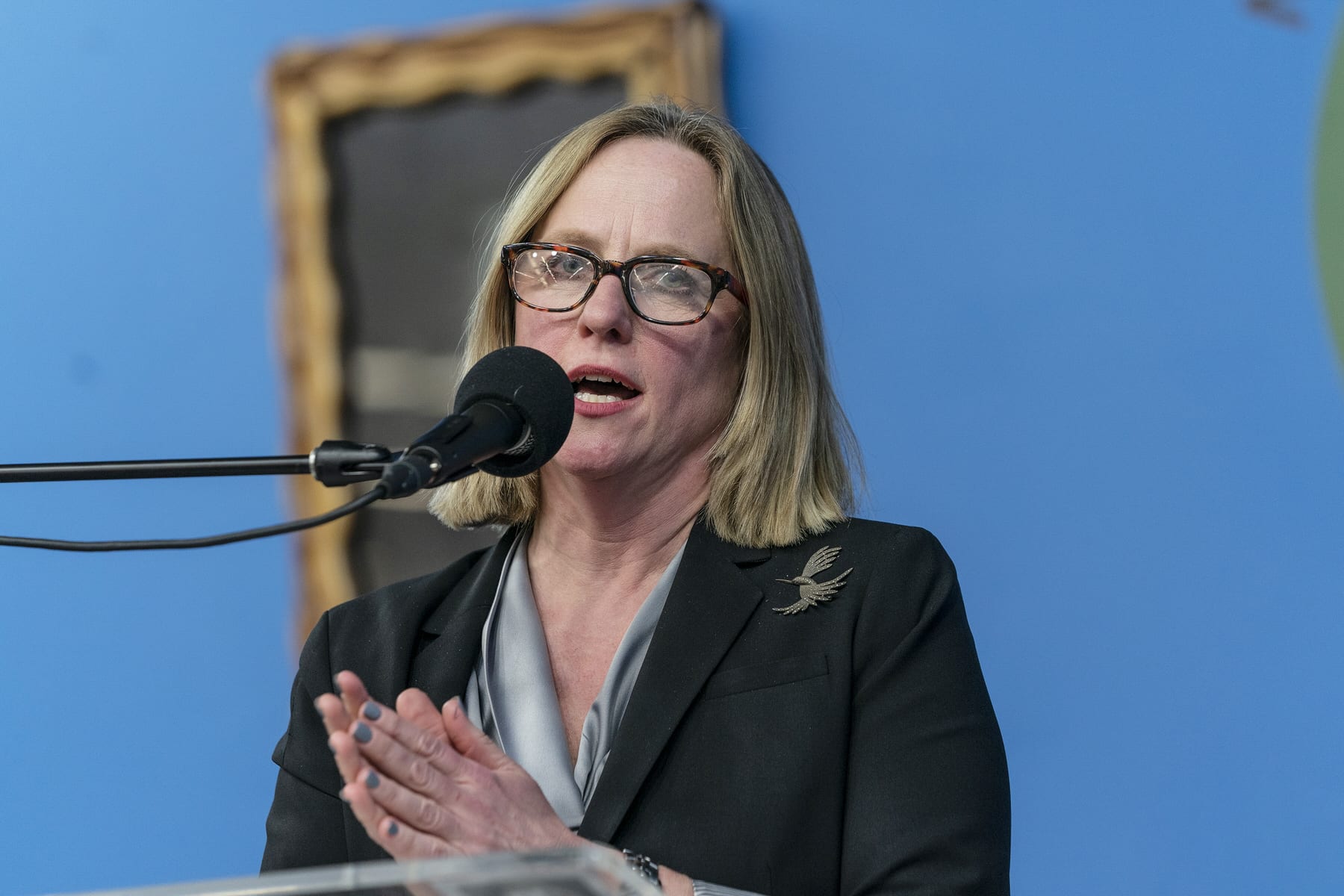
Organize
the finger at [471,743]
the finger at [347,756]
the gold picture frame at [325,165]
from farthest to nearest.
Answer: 1. the gold picture frame at [325,165]
2. the finger at [471,743]
3. the finger at [347,756]

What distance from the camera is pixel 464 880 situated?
778 mm

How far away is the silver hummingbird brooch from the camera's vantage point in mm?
1635

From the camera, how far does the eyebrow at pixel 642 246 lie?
67.7 inches

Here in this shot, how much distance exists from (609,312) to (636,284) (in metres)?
0.07

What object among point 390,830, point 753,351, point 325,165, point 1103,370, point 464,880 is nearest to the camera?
point 464,880

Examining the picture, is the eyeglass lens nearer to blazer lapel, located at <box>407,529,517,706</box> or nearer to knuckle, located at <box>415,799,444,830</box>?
blazer lapel, located at <box>407,529,517,706</box>

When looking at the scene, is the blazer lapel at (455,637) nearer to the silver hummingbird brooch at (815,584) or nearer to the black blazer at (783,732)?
the black blazer at (783,732)

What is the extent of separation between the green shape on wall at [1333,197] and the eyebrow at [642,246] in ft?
3.86

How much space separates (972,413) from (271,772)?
1852 mm

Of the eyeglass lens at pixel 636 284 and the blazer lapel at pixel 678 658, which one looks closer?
the blazer lapel at pixel 678 658

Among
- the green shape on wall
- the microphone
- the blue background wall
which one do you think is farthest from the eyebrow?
the green shape on wall

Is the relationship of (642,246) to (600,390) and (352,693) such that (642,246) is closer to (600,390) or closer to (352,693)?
(600,390)

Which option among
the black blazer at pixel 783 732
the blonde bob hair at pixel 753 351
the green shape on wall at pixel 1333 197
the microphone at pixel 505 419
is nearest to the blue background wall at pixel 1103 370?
the green shape on wall at pixel 1333 197

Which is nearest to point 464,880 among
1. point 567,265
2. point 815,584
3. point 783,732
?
point 783,732
